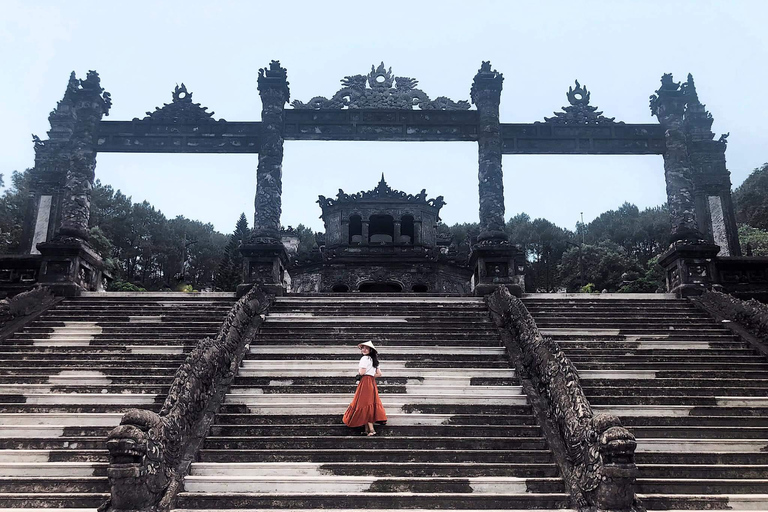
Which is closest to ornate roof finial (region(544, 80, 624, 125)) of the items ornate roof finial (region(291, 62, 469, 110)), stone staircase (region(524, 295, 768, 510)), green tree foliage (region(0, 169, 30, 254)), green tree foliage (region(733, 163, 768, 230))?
ornate roof finial (region(291, 62, 469, 110))

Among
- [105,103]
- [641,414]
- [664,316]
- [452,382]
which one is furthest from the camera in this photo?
[105,103]

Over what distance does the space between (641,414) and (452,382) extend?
236cm

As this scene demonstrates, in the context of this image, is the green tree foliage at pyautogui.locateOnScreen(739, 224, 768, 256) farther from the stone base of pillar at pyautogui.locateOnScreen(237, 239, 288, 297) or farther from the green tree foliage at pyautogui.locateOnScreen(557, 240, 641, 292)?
the stone base of pillar at pyautogui.locateOnScreen(237, 239, 288, 297)

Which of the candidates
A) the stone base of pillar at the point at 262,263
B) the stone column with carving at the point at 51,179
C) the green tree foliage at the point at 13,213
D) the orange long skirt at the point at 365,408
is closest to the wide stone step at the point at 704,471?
the orange long skirt at the point at 365,408

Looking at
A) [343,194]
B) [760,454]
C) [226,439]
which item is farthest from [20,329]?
[343,194]

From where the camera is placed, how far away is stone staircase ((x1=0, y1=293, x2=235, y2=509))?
19.7 feet

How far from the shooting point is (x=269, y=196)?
1434 cm

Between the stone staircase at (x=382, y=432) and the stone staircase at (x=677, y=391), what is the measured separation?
1116mm

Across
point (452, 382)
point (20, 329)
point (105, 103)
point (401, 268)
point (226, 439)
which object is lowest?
point (226, 439)

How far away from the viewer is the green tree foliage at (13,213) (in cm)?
3025

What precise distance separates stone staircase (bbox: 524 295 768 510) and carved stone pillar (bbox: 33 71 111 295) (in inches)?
365

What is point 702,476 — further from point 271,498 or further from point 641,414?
point 271,498

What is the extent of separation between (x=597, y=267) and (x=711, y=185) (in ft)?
75.3

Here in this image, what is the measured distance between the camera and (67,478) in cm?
595
